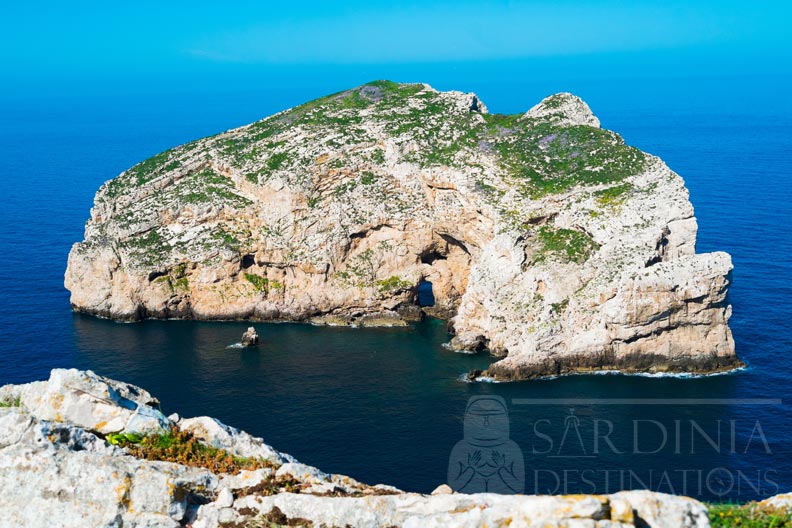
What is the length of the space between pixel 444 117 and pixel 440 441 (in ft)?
150

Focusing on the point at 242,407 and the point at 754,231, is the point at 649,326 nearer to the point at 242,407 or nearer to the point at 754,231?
the point at 242,407

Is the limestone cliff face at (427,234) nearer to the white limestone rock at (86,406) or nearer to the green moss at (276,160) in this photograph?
the green moss at (276,160)

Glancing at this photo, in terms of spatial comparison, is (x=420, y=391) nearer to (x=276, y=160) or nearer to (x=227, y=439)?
(x=276, y=160)

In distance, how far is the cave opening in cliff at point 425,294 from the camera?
296ft

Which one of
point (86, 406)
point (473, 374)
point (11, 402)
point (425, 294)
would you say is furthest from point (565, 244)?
point (11, 402)

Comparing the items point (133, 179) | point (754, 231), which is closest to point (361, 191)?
point (133, 179)

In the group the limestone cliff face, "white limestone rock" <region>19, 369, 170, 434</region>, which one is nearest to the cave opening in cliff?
the limestone cliff face

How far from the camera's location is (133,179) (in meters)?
96.5

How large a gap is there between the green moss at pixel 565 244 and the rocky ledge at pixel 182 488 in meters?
51.1

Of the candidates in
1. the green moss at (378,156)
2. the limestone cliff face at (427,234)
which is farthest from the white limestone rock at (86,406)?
the green moss at (378,156)

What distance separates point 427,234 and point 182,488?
63.0m

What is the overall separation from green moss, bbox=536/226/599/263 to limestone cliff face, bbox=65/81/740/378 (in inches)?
6.3

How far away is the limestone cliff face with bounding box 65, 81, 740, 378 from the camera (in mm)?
70750

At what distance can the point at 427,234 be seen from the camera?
85312 mm
